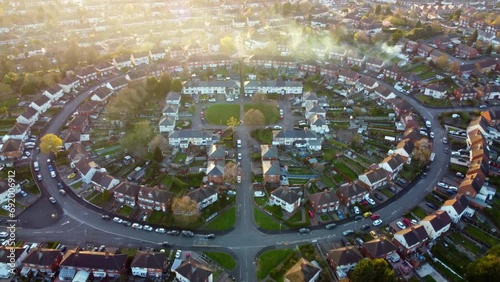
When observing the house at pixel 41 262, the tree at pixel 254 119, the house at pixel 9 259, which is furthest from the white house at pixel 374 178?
the house at pixel 9 259

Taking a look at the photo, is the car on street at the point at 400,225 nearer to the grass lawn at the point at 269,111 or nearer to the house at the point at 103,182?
the grass lawn at the point at 269,111

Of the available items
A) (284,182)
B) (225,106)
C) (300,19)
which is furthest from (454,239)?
(300,19)

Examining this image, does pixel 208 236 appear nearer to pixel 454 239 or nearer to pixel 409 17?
pixel 454 239

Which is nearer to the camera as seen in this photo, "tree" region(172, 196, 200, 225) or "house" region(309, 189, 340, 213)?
"tree" region(172, 196, 200, 225)

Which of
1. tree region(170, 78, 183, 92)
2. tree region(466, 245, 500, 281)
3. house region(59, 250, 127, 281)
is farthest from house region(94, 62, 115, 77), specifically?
tree region(466, 245, 500, 281)

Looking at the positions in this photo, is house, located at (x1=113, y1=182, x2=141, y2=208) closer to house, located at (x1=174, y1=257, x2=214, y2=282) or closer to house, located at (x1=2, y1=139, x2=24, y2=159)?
house, located at (x1=174, y1=257, x2=214, y2=282)

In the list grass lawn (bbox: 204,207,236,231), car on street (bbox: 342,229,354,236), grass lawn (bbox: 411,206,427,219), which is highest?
grass lawn (bbox: 204,207,236,231)
